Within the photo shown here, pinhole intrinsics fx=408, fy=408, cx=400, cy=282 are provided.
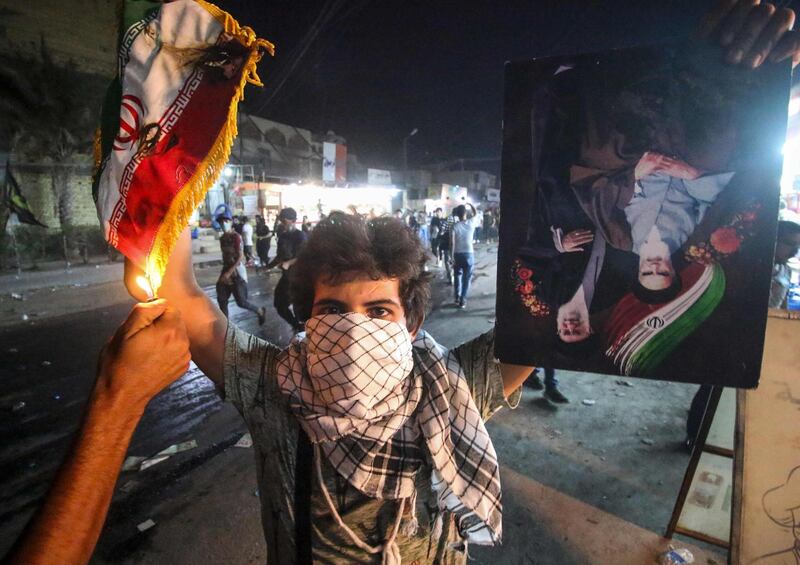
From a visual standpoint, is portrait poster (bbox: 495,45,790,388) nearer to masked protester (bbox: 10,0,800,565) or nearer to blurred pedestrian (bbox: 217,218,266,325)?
masked protester (bbox: 10,0,800,565)

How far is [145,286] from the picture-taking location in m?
1.25

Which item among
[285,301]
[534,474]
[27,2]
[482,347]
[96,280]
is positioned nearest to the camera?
[482,347]

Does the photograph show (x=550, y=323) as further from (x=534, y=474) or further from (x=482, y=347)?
(x=534, y=474)

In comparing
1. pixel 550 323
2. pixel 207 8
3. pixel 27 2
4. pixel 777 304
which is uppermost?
pixel 27 2

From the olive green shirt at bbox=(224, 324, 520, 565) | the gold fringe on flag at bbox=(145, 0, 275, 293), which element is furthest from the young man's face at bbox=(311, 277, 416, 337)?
the gold fringe on flag at bbox=(145, 0, 275, 293)

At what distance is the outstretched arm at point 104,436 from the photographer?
3.03 feet

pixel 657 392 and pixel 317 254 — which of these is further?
pixel 657 392

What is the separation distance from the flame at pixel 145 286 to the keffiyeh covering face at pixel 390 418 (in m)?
0.46

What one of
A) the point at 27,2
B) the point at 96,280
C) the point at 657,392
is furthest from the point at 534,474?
the point at 27,2

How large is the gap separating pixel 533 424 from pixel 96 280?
12.5 meters

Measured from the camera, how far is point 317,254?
1.42 meters

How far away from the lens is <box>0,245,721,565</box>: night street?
281 centimetres

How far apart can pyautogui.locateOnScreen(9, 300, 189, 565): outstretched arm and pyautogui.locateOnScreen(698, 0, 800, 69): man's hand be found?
158cm

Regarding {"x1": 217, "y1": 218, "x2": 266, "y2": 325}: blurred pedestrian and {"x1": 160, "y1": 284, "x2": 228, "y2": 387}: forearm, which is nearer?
{"x1": 160, "y1": 284, "x2": 228, "y2": 387}: forearm
